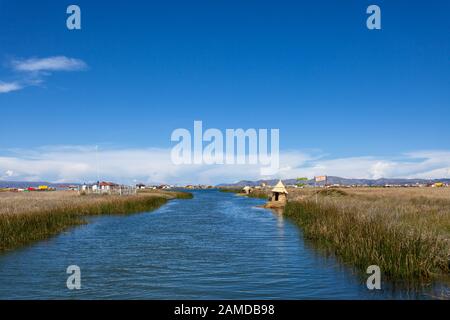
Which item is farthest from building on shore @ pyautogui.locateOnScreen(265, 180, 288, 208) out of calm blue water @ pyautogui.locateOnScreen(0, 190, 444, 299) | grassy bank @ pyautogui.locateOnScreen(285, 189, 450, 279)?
grassy bank @ pyautogui.locateOnScreen(285, 189, 450, 279)

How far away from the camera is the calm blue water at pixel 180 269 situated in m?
13.0

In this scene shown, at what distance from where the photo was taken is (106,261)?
1772 cm

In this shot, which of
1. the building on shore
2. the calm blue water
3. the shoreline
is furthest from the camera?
the building on shore

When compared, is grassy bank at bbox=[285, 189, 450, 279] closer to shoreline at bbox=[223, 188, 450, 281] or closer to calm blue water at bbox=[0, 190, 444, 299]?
shoreline at bbox=[223, 188, 450, 281]

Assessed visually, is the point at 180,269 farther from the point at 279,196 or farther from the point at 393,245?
the point at 279,196

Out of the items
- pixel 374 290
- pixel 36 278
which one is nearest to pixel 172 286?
pixel 36 278

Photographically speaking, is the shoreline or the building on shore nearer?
the shoreline

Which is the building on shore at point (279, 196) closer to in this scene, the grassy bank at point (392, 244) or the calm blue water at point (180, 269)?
the calm blue water at point (180, 269)

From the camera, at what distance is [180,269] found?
640 inches

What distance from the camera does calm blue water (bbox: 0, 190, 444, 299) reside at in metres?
13.0

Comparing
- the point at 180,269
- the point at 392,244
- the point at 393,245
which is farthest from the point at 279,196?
the point at 393,245

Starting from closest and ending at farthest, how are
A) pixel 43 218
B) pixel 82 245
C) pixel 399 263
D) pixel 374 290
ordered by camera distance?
pixel 374 290 → pixel 399 263 → pixel 82 245 → pixel 43 218
